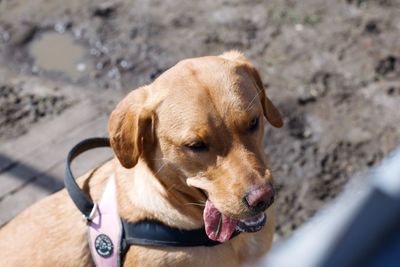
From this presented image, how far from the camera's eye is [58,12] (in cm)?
564

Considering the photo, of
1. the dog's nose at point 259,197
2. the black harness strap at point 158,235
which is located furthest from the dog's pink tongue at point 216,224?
the dog's nose at point 259,197

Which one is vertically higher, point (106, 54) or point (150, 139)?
point (150, 139)

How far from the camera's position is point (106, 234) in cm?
255

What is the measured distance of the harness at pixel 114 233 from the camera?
8.18 feet

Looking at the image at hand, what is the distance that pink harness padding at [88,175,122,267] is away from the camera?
8.32 feet

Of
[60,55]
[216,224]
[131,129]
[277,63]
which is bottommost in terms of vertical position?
[60,55]

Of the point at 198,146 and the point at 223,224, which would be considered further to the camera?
the point at 223,224

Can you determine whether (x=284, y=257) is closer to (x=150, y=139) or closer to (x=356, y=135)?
(x=150, y=139)

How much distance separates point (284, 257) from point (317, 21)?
4877mm

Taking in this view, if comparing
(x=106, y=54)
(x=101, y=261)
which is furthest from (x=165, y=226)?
(x=106, y=54)

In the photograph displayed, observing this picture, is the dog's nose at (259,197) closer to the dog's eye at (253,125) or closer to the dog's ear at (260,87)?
the dog's eye at (253,125)

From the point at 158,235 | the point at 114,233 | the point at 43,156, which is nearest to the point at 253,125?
the point at 158,235

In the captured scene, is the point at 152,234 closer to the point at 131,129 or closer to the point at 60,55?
the point at 131,129

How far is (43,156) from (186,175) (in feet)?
6.71
